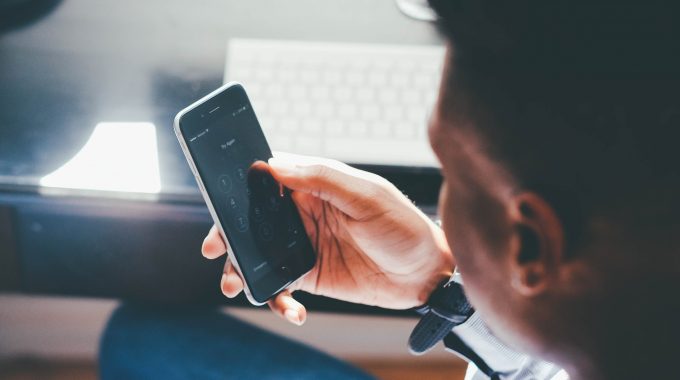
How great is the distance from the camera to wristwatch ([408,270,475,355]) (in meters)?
0.71

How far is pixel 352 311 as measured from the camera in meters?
0.81

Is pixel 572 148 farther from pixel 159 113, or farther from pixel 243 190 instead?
pixel 159 113

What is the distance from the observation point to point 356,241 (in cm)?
70

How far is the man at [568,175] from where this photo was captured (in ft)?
1.09

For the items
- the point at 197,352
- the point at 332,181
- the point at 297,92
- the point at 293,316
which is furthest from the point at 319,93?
the point at 197,352

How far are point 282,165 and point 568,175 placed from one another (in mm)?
319

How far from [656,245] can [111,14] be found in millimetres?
644

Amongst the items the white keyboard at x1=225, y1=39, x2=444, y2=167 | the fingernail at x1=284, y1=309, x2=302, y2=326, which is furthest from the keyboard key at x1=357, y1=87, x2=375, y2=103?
the fingernail at x1=284, y1=309, x2=302, y2=326

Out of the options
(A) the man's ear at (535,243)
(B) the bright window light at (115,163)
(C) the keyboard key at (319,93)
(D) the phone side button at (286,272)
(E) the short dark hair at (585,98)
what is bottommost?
(D) the phone side button at (286,272)

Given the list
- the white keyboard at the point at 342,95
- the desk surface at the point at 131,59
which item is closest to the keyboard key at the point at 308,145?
the white keyboard at the point at 342,95

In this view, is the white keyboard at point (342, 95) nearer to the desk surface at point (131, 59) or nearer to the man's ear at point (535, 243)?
the desk surface at point (131, 59)

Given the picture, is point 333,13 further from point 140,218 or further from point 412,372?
point 412,372

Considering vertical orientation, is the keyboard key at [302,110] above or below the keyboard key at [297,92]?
below

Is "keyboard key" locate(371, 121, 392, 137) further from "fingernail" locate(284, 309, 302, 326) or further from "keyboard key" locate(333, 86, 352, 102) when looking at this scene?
"fingernail" locate(284, 309, 302, 326)
